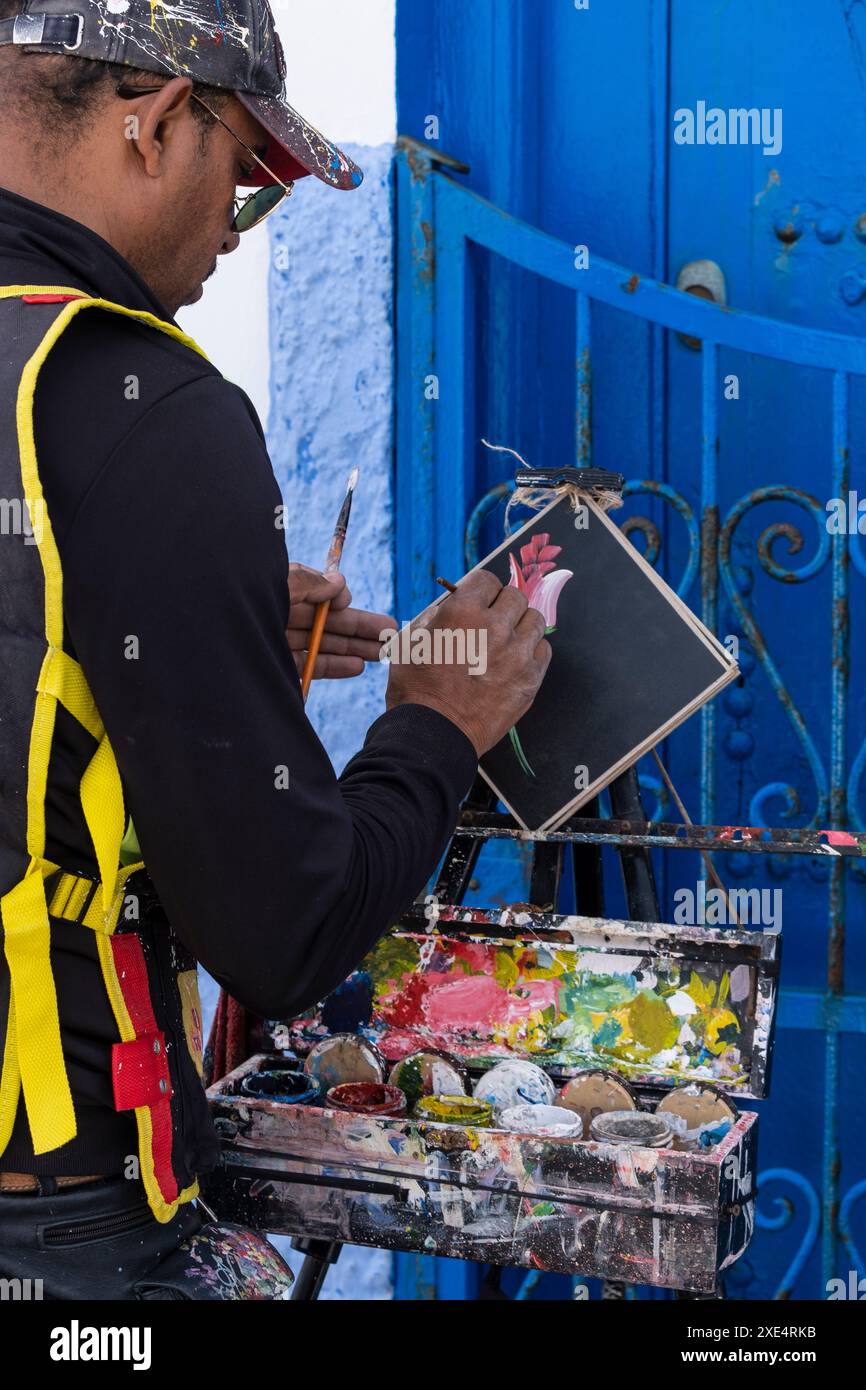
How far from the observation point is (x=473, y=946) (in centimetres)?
205

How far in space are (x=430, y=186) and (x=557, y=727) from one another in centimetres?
115

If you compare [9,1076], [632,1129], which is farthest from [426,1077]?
[9,1076]

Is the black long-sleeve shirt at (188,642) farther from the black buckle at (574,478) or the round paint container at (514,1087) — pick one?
the black buckle at (574,478)

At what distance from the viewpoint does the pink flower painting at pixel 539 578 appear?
6.97 ft

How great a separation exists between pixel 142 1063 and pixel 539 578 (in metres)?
1.07

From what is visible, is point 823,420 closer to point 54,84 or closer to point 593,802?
point 593,802

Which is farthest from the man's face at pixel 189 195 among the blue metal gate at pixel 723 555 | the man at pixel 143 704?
the blue metal gate at pixel 723 555

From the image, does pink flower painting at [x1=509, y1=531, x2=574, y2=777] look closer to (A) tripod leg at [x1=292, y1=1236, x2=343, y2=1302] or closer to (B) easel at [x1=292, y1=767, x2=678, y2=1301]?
(B) easel at [x1=292, y1=767, x2=678, y2=1301]

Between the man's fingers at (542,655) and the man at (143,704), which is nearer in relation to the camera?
the man at (143,704)

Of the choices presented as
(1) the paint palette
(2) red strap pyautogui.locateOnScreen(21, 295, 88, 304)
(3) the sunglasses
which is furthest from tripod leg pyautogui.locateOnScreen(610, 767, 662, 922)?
(2) red strap pyautogui.locateOnScreen(21, 295, 88, 304)

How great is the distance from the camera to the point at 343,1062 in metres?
1.96

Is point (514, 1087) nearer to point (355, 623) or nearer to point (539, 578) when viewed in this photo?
point (355, 623)

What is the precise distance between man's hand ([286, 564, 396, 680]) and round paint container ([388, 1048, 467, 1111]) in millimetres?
534

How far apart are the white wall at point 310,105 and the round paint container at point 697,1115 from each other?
1.62 meters
